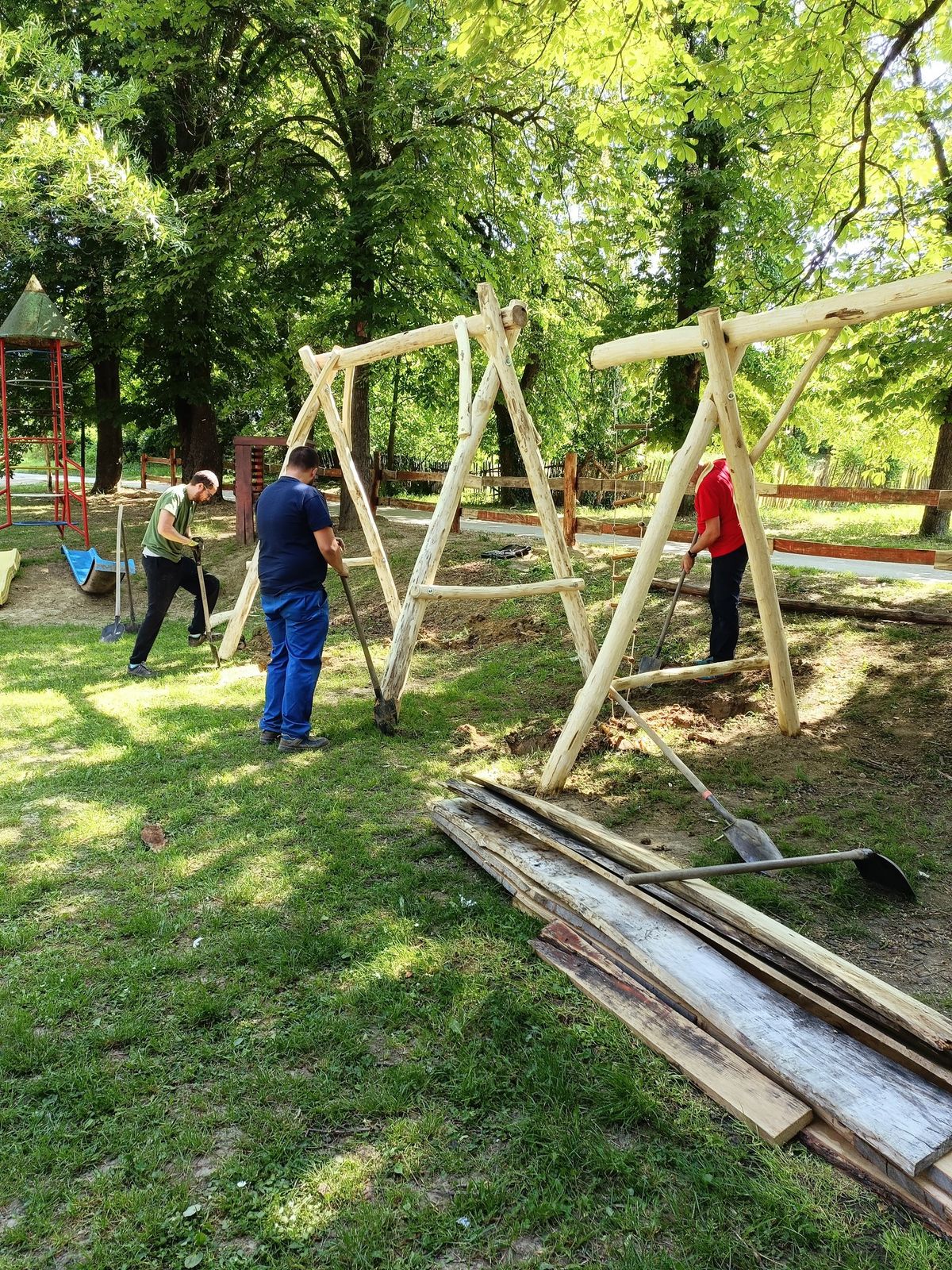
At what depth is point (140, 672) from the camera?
811 centimetres

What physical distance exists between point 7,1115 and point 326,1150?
3.36ft

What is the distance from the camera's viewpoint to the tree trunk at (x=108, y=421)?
18.2 m

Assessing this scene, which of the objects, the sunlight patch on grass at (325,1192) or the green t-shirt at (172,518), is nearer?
the sunlight patch on grass at (325,1192)

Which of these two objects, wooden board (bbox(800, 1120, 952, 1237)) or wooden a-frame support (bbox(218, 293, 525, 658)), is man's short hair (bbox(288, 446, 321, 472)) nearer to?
wooden a-frame support (bbox(218, 293, 525, 658))

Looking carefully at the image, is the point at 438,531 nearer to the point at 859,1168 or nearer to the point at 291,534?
the point at 291,534

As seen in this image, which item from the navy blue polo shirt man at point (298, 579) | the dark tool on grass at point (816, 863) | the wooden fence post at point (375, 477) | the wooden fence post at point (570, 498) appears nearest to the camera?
the dark tool on grass at point (816, 863)

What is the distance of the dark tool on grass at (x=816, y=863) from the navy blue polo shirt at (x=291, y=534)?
3.39 metres

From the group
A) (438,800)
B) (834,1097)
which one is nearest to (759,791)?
(438,800)

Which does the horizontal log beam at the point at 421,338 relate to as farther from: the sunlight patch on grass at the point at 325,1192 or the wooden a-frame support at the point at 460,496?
the sunlight patch on grass at the point at 325,1192

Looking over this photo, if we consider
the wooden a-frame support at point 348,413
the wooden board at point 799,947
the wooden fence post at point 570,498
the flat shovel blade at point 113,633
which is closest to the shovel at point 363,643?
the wooden a-frame support at point 348,413

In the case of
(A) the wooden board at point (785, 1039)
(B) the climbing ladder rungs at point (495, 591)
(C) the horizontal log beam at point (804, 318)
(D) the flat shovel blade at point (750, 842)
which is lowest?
(D) the flat shovel blade at point (750, 842)

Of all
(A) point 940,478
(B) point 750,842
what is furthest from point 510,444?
(B) point 750,842

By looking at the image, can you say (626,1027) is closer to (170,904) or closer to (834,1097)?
(834,1097)

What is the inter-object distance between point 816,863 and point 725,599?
3.07 m
